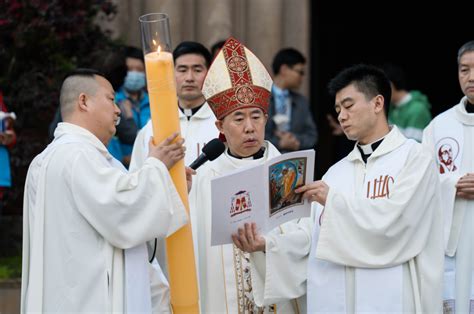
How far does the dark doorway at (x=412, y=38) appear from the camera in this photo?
45.2 feet

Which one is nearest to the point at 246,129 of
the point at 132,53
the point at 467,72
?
the point at 467,72

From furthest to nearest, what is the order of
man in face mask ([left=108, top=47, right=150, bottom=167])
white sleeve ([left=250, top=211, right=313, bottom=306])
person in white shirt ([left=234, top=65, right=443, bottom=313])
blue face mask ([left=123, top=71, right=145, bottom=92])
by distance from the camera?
blue face mask ([left=123, top=71, right=145, bottom=92])
man in face mask ([left=108, top=47, right=150, bottom=167])
white sleeve ([left=250, top=211, right=313, bottom=306])
person in white shirt ([left=234, top=65, right=443, bottom=313])

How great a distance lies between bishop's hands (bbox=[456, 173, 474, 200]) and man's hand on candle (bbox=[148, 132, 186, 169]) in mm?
1992

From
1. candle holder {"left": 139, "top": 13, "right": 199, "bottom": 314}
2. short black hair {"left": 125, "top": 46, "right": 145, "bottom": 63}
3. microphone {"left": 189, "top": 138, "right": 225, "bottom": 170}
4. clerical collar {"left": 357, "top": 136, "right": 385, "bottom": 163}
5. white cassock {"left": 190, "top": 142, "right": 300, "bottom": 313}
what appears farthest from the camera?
short black hair {"left": 125, "top": 46, "right": 145, "bottom": 63}

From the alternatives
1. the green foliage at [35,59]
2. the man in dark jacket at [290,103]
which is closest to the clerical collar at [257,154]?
the man in dark jacket at [290,103]

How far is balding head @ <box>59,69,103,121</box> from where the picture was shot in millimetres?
6039

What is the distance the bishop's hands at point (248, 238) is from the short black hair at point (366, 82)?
3.03 feet

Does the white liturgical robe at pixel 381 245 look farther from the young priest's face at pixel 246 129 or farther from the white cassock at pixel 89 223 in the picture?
the white cassock at pixel 89 223

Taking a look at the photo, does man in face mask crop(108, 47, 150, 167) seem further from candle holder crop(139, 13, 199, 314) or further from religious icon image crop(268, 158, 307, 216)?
candle holder crop(139, 13, 199, 314)

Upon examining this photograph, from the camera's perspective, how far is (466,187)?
22.8ft

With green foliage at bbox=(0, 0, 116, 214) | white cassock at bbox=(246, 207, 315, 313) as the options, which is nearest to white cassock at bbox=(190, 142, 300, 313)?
white cassock at bbox=(246, 207, 315, 313)

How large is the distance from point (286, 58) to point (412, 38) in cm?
455

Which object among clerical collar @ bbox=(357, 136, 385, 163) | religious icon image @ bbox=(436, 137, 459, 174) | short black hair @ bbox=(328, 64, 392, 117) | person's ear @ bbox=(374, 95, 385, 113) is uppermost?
short black hair @ bbox=(328, 64, 392, 117)

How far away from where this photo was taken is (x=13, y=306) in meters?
8.65
